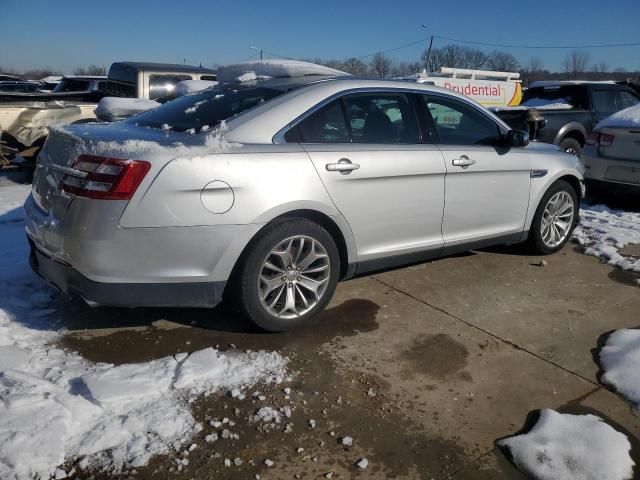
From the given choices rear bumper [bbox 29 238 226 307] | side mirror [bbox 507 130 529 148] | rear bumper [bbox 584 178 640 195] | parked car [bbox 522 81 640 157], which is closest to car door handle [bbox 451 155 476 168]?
side mirror [bbox 507 130 529 148]

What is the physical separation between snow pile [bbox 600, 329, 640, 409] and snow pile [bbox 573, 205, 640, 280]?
1.58 metres

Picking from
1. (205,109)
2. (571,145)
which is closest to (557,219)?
(205,109)

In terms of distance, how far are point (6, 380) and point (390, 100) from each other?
299 centimetres

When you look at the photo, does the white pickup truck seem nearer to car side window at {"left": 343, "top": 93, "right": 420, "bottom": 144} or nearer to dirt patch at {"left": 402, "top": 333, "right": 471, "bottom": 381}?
car side window at {"left": 343, "top": 93, "right": 420, "bottom": 144}

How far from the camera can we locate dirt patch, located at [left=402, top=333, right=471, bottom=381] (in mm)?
3148

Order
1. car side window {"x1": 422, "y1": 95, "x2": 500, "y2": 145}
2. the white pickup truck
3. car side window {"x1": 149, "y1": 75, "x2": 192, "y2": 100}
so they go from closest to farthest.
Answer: car side window {"x1": 422, "y1": 95, "x2": 500, "y2": 145} < the white pickup truck < car side window {"x1": 149, "y1": 75, "x2": 192, "y2": 100}

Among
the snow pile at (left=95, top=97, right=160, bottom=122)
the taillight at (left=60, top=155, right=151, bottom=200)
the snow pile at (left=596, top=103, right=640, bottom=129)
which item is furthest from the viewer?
the snow pile at (left=596, top=103, right=640, bottom=129)

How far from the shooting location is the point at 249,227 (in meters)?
3.15

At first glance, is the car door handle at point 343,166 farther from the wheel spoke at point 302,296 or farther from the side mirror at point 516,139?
the side mirror at point 516,139

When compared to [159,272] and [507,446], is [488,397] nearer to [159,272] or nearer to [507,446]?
[507,446]

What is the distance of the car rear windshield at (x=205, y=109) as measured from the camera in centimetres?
346

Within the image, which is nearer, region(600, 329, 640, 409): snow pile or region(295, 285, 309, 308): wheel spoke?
region(600, 329, 640, 409): snow pile

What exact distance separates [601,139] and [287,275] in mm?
5795

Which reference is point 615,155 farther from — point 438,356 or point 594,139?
point 438,356
